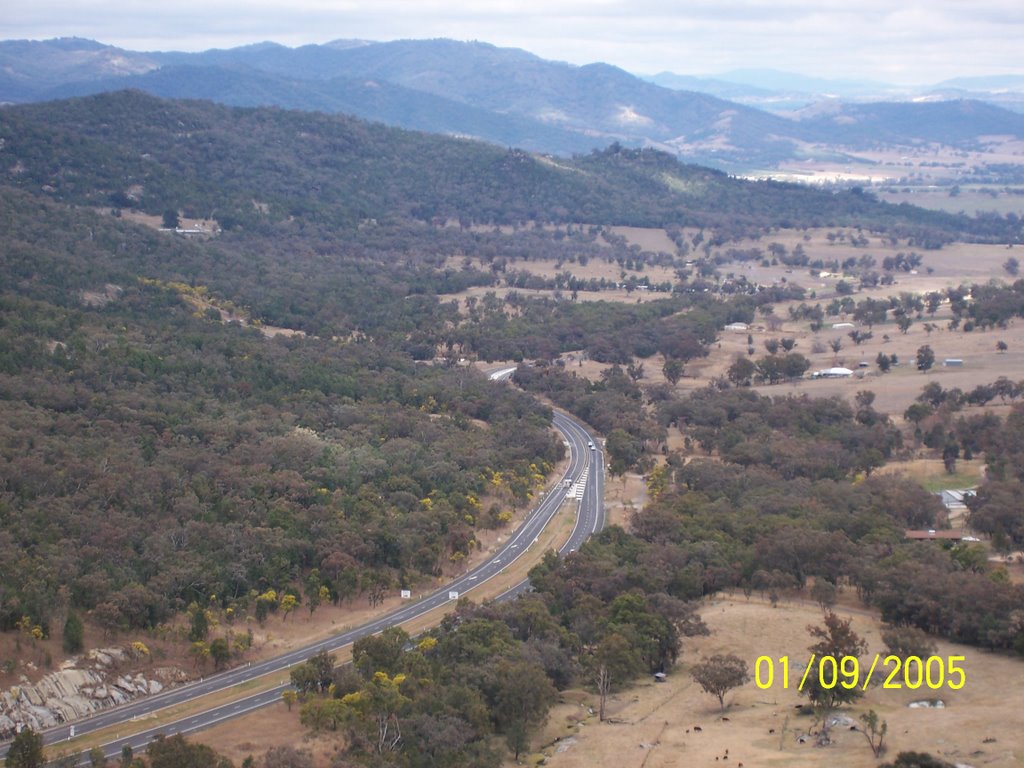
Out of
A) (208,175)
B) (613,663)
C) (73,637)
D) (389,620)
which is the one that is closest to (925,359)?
(389,620)

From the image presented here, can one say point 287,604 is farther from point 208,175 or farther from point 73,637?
point 208,175

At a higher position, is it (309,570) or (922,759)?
(922,759)

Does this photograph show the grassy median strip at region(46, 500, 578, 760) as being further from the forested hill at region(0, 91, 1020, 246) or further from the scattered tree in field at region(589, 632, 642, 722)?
the forested hill at region(0, 91, 1020, 246)

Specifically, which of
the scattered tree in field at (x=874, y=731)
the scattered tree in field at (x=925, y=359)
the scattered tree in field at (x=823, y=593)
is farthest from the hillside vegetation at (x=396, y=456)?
the scattered tree in field at (x=925, y=359)

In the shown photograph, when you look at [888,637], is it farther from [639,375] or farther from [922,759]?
[639,375]

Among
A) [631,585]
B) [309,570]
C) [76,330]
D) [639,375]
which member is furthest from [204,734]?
[639,375]

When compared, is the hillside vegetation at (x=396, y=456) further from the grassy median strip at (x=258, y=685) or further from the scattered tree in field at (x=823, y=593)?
the grassy median strip at (x=258, y=685)

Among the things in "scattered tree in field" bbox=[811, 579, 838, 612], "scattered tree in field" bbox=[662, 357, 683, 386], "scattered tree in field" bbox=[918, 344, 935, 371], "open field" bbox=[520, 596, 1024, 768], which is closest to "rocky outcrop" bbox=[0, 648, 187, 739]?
"open field" bbox=[520, 596, 1024, 768]
